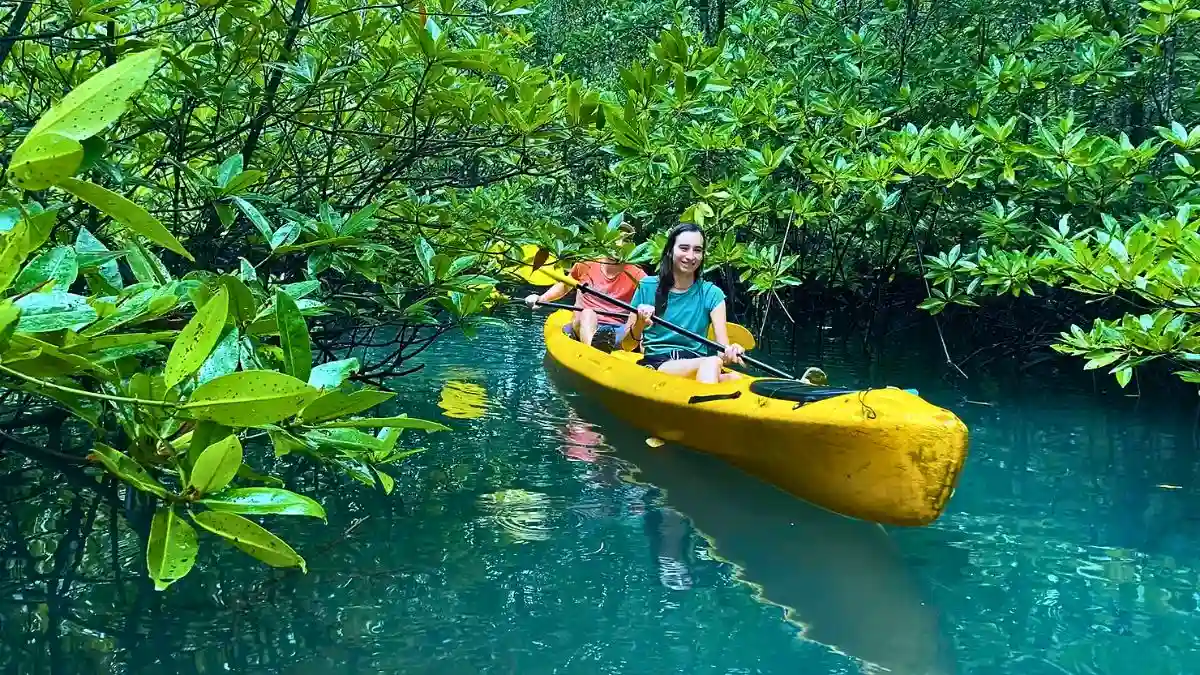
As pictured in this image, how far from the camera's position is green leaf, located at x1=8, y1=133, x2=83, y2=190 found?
2.22ft

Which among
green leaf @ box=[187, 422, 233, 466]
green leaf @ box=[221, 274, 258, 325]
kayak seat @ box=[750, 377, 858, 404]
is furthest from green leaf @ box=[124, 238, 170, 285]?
kayak seat @ box=[750, 377, 858, 404]

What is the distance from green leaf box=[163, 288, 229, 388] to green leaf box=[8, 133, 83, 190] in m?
0.22

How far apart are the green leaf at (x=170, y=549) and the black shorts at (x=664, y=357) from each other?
13.4 ft

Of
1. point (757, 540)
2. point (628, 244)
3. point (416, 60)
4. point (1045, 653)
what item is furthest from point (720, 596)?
point (416, 60)

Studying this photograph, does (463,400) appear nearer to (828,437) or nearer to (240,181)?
(828,437)

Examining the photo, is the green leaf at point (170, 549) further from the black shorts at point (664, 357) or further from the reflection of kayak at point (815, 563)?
the black shorts at point (664, 357)

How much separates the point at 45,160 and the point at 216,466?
1.21 feet

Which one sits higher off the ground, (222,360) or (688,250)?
(222,360)

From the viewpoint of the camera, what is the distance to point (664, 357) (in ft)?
16.7

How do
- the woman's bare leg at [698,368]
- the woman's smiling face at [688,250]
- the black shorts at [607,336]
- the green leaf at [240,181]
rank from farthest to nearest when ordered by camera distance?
the black shorts at [607,336] → the woman's smiling face at [688,250] → the woman's bare leg at [698,368] → the green leaf at [240,181]

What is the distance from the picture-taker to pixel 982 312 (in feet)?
22.5

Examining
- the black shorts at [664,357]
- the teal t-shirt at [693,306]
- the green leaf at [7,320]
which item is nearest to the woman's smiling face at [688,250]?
the teal t-shirt at [693,306]

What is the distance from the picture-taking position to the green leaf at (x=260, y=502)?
3.17ft

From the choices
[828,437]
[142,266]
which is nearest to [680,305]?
[828,437]
